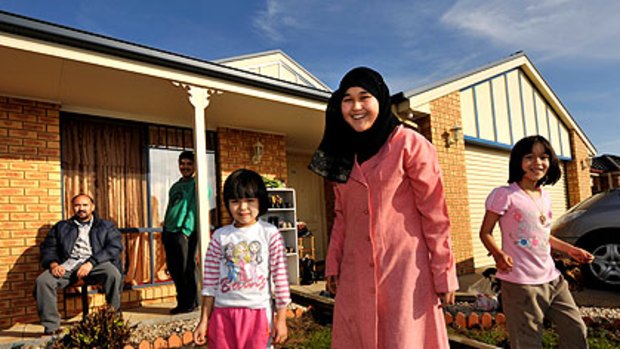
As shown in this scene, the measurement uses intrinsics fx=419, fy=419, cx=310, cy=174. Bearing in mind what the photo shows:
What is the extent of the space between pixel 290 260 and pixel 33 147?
13.3 ft

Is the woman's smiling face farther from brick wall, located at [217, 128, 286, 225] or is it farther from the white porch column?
brick wall, located at [217, 128, 286, 225]

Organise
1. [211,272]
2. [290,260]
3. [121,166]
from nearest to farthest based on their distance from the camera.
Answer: [211,272] < [121,166] < [290,260]

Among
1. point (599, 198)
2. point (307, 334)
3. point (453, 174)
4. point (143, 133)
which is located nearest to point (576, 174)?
point (453, 174)

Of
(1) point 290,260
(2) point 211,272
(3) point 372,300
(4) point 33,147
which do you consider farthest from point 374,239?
(1) point 290,260

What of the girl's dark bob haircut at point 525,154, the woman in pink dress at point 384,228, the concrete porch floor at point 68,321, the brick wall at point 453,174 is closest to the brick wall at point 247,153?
the concrete porch floor at point 68,321

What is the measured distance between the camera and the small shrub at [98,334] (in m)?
3.23

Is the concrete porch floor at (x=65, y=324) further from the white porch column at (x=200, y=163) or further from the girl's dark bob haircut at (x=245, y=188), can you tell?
the girl's dark bob haircut at (x=245, y=188)

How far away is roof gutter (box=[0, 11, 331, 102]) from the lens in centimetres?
355

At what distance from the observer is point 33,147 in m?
5.08

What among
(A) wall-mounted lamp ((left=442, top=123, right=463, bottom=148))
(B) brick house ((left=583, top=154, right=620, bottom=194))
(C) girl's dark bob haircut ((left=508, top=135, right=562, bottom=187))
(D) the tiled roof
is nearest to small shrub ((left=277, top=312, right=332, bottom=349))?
(C) girl's dark bob haircut ((left=508, top=135, right=562, bottom=187))

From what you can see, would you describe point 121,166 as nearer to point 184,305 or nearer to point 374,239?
point 184,305

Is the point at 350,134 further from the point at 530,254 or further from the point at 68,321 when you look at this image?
the point at 68,321

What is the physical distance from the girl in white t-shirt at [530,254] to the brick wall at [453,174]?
4604 millimetres

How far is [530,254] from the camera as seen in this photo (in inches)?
93.4
